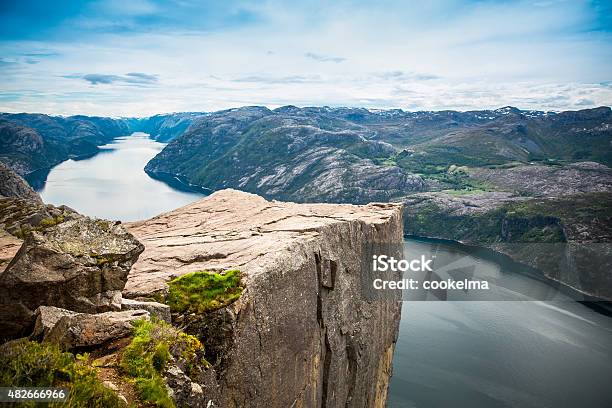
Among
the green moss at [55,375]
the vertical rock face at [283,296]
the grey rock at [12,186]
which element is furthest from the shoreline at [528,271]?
the green moss at [55,375]

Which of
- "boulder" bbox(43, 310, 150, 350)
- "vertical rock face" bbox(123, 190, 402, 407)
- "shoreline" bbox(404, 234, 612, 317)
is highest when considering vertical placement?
"boulder" bbox(43, 310, 150, 350)

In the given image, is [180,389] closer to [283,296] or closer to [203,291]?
[203,291]

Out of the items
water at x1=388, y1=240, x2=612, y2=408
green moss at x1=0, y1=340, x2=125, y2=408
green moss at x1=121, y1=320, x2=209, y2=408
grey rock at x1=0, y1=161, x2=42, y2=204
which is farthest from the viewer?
water at x1=388, y1=240, x2=612, y2=408

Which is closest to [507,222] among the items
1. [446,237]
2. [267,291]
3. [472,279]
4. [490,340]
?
[446,237]

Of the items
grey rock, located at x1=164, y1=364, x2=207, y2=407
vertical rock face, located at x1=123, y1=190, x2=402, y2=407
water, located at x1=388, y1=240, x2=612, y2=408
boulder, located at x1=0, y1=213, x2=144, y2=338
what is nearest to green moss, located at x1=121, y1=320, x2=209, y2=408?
grey rock, located at x1=164, y1=364, x2=207, y2=407

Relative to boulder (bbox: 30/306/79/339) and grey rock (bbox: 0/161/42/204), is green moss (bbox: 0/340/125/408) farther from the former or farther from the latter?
grey rock (bbox: 0/161/42/204)
